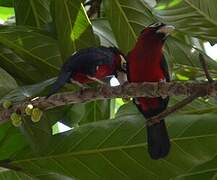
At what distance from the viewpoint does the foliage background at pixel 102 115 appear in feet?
4.37

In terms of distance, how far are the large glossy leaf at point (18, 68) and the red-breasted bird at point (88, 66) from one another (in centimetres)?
27

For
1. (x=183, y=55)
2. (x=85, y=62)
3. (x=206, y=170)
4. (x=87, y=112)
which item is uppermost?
(x=85, y=62)

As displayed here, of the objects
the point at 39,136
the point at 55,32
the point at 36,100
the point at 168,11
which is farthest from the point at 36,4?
the point at 36,100

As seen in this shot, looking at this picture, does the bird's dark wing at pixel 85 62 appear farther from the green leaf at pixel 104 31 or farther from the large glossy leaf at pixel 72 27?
the green leaf at pixel 104 31

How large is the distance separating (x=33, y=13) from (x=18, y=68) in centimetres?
22

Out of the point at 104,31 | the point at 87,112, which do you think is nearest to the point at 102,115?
the point at 87,112

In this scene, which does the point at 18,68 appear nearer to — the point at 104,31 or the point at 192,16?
the point at 104,31

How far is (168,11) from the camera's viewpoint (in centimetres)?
128

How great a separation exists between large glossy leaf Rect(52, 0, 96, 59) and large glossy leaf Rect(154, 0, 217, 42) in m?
0.28

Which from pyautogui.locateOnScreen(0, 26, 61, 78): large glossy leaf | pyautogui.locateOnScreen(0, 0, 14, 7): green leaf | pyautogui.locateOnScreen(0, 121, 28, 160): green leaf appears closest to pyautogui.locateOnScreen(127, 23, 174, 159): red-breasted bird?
pyautogui.locateOnScreen(0, 26, 61, 78): large glossy leaf

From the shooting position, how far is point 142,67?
1.46m

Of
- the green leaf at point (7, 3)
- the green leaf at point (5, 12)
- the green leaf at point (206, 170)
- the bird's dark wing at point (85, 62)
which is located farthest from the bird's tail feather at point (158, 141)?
the green leaf at point (5, 12)

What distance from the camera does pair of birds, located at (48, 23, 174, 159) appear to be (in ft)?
4.30

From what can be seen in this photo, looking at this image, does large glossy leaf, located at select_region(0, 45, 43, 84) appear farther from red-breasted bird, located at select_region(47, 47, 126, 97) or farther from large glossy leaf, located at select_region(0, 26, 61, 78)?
red-breasted bird, located at select_region(47, 47, 126, 97)
